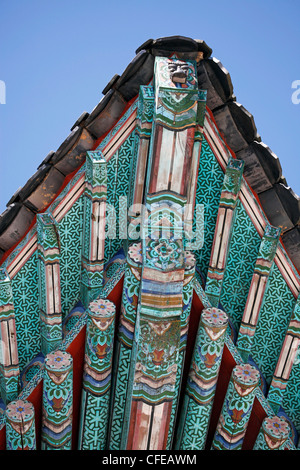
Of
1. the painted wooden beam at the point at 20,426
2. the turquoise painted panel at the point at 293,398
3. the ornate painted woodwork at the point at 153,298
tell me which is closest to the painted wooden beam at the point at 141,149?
the ornate painted woodwork at the point at 153,298

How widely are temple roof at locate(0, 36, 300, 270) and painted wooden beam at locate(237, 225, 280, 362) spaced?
0.22m

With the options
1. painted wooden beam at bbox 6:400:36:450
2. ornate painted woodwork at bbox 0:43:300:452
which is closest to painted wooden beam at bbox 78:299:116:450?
ornate painted woodwork at bbox 0:43:300:452

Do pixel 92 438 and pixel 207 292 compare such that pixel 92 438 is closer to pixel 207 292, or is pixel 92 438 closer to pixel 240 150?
pixel 207 292

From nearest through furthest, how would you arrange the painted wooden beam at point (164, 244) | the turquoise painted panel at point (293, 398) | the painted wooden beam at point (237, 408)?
1. the painted wooden beam at point (164, 244)
2. the painted wooden beam at point (237, 408)
3. the turquoise painted panel at point (293, 398)

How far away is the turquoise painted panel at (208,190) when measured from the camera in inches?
137

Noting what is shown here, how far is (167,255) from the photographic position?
9.81 ft

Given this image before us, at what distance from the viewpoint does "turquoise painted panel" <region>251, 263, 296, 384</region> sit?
→ 3.66m

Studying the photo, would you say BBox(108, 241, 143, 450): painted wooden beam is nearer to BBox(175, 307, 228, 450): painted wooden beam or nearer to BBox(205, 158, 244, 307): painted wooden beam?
BBox(175, 307, 228, 450): painted wooden beam

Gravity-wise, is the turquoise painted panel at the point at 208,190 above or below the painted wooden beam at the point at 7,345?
above

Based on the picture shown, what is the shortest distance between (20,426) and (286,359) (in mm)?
1747

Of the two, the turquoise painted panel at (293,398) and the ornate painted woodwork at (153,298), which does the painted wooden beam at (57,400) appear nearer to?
the ornate painted woodwork at (153,298)

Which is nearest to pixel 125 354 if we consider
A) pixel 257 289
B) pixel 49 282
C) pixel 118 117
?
pixel 49 282
